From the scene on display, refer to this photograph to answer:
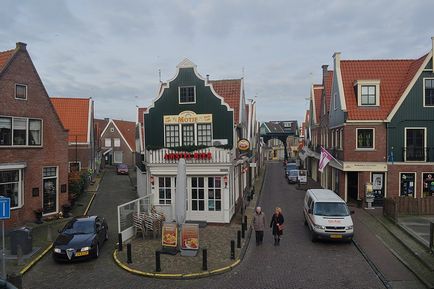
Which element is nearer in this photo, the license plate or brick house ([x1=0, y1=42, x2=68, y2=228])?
the license plate

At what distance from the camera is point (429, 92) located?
24.9 m

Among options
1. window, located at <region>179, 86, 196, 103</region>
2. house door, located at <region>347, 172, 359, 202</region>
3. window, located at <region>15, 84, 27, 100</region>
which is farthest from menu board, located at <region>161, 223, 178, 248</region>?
house door, located at <region>347, 172, 359, 202</region>

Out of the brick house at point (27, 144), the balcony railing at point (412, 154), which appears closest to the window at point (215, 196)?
the brick house at point (27, 144)

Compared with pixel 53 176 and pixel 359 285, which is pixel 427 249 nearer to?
pixel 359 285

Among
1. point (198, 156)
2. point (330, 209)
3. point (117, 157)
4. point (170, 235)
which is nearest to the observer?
point (170, 235)

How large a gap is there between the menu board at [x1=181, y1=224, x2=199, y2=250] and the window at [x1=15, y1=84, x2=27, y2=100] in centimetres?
1273

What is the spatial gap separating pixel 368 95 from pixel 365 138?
300 centimetres

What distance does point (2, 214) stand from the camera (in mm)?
11102

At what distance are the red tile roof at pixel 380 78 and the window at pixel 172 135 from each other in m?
12.0

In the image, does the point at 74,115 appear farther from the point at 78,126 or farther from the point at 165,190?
the point at 165,190

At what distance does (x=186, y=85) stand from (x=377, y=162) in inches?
538

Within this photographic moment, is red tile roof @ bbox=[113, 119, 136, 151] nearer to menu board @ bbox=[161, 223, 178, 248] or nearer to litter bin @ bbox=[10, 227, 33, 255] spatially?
litter bin @ bbox=[10, 227, 33, 255]

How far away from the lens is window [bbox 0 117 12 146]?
20.0 meters

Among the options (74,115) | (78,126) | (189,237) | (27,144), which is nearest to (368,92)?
(189,237)
